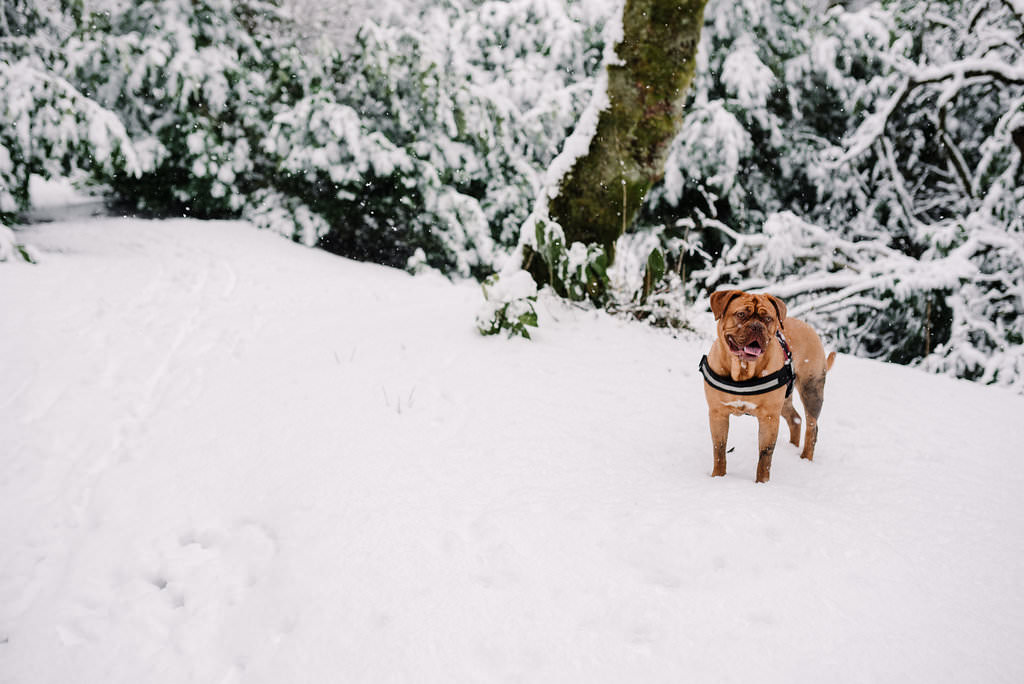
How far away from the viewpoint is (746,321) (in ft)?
6.81

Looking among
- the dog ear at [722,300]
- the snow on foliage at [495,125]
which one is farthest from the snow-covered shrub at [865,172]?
the dog ear at [722,300]

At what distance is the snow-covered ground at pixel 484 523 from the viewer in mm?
1610

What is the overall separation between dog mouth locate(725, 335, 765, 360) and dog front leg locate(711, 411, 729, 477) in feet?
1.18

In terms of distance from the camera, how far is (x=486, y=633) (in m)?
1.66

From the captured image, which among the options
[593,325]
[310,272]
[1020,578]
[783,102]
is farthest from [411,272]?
[1020,578]

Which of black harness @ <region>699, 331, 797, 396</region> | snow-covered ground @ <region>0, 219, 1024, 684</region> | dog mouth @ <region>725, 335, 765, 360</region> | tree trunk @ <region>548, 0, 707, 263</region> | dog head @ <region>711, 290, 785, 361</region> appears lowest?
snow-covered ground @ <region>0, 219, 1024, 684</region>

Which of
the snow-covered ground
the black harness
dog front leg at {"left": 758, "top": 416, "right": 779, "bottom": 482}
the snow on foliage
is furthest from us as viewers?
the snow on foliage

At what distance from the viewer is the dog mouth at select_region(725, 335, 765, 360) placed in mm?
1987

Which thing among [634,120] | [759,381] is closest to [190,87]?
[634,120]

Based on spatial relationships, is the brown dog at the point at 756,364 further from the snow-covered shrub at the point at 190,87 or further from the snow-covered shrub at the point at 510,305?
the snow-covered shrub at the point at 190,87

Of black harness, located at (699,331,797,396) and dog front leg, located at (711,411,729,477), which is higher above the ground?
black harness, located at (699,331,797,396)

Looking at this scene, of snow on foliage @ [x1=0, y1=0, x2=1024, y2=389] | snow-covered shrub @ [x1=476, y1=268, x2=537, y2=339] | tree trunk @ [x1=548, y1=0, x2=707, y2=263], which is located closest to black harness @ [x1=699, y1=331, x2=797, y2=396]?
snow-covered shrub @ [x1=476, y1=268, x2=537, y2=339]

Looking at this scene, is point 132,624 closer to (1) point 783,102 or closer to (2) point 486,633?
(2) point 486,633

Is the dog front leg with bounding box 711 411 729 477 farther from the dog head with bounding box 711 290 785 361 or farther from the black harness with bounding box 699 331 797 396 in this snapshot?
the dog head with bounding box 711 290 785 361
